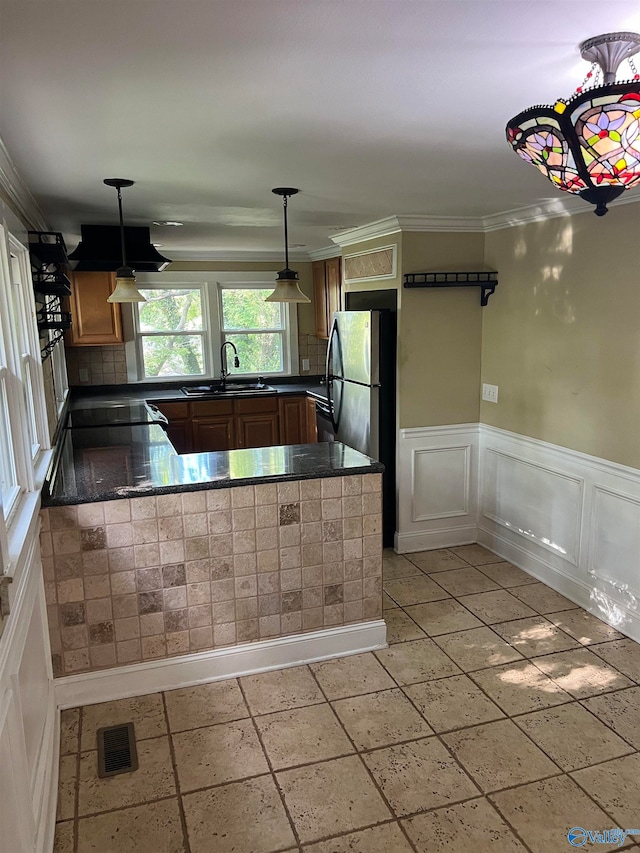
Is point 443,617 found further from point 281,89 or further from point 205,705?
point 281,89

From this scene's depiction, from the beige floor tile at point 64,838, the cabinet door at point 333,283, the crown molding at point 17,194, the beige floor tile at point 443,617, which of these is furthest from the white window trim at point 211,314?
the beige floor tile at point 64,838

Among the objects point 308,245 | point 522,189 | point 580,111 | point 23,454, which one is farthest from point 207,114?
point 308,245

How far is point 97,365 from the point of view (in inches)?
219

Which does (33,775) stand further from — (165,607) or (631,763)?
(631,763)

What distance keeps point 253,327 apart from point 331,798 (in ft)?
15.2

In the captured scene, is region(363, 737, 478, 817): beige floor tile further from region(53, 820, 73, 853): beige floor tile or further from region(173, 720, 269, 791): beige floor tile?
region(53, 820, 73, 853): beige floor tile

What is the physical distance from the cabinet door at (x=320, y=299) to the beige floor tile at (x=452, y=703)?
12.2 feet

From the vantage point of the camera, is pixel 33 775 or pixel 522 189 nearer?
pixel 33 775

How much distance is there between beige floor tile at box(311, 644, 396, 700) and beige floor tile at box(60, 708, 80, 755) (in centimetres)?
99

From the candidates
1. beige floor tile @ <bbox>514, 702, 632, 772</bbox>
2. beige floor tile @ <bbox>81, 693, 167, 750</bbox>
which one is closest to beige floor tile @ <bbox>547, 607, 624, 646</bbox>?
beige floor tile @ <bbox>514, 702, 632, 772</bbox>

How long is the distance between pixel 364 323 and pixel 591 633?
2169 millimetres

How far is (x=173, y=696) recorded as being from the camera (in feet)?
8.48

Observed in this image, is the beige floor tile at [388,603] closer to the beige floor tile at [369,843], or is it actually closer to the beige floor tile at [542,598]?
the beige floor tile at [542,598]

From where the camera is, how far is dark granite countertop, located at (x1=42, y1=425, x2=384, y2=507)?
249 centimetres
